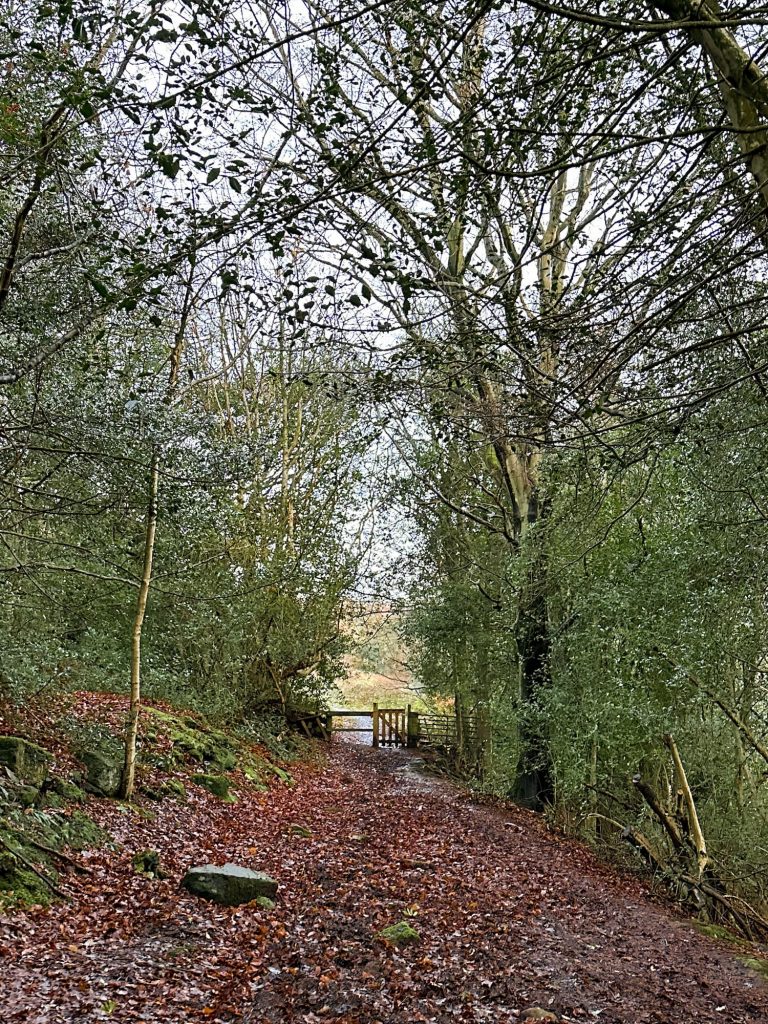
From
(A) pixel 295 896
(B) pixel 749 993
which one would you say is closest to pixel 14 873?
(A) pixel 295 896

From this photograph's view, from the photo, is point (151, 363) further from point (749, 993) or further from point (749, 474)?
point (749, 993)

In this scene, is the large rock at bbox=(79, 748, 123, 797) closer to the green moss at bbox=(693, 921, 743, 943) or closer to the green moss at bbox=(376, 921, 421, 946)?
the green moss at bbox=(376, 921, 421, 946)

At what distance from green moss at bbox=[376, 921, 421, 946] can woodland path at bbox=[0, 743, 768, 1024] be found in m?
0.08

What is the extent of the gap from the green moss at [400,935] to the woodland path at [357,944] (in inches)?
3.0

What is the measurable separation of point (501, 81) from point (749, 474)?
3.08 metres

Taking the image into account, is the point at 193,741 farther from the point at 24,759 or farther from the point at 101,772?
the point at 24,759

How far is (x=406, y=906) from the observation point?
5848mm

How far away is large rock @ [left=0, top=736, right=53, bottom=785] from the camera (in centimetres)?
605

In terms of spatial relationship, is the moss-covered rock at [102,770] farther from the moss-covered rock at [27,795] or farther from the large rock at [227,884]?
the large rock at [227,884]

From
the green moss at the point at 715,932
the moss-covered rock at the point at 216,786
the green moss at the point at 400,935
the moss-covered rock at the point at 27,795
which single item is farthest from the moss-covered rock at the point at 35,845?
the green moss at the point at 715,932

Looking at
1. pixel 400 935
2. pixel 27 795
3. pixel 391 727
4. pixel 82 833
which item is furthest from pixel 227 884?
pixel 391 727

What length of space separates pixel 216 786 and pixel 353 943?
14.9ft

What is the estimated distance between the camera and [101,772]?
714 cm

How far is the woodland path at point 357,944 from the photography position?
13.5 feet
